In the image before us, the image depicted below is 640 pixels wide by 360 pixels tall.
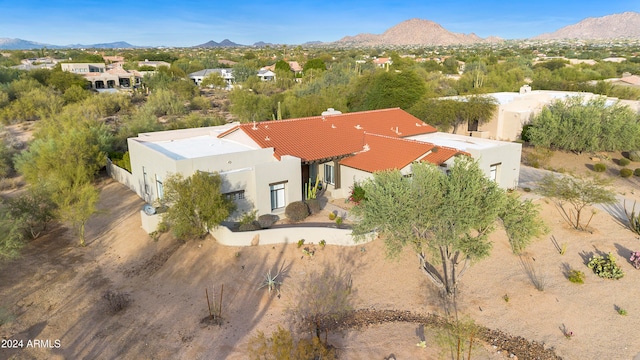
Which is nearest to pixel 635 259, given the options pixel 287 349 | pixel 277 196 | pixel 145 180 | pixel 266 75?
pixel 287 349

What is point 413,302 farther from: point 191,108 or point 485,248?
point 191,108

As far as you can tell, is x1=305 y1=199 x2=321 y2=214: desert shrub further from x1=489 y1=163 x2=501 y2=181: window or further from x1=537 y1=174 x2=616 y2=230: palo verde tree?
x1=537 y1=174 x2=616 y2=230: palo verde tree

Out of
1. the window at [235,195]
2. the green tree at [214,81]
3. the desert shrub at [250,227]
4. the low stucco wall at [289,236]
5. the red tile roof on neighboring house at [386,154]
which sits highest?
the green tree at [214,81]

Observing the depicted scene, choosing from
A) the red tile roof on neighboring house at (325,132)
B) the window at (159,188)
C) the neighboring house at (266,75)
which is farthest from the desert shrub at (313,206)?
the neighboring house at (266,75)

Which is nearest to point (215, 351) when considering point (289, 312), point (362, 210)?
point (289, 312)

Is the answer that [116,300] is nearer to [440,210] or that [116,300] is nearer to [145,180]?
[145,180]

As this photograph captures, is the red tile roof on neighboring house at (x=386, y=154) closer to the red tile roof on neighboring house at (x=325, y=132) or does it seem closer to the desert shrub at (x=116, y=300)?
the red tile roof on neighboring house at (x=325, y=132)
